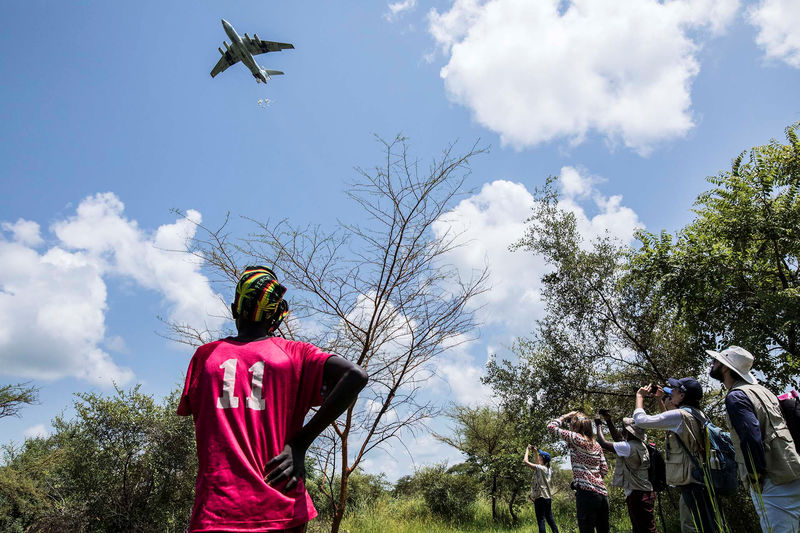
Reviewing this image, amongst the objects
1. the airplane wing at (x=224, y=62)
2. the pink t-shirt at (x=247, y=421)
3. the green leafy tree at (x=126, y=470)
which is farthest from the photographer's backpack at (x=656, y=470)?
the airplane wing at (x=224, y=62)

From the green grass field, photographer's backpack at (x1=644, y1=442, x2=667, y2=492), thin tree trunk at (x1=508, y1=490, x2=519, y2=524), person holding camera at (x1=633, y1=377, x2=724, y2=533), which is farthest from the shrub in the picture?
person holding camera at (x1=633, y1=377, x2=724, y2=533)

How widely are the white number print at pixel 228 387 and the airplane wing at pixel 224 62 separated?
17564 mm

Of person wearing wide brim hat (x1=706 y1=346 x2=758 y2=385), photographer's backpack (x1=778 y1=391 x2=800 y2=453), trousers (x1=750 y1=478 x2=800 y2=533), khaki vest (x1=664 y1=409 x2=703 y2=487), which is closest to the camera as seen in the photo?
trousers (x1=750 y1=478 x2=800 y2=533)

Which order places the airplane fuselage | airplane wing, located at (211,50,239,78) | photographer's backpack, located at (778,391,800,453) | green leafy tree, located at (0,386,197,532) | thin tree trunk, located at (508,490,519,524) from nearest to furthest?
photographer's backpack, located at (778,391,800,453)
green leafy tree, located at (0,386,197,532)
the airplane fuselage
thin tree trunk, located at (508,490,519,524)
airplane wing, located at (211,50,239,78)

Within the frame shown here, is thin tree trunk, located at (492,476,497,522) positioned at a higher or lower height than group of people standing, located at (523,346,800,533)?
lower

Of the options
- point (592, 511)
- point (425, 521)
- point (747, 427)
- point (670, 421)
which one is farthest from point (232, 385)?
point (425, 521)

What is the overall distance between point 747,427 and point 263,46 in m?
18.1

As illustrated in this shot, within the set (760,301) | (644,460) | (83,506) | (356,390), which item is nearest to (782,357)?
(760,301)

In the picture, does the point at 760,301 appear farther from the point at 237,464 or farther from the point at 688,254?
the point at 237,464

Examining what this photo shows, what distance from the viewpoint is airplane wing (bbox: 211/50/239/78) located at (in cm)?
1692

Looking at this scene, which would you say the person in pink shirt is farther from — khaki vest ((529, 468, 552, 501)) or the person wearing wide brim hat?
khaki vest ((529, 468, 552, 501))

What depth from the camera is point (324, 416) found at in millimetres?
1757

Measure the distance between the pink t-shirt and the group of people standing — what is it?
5.83 feet

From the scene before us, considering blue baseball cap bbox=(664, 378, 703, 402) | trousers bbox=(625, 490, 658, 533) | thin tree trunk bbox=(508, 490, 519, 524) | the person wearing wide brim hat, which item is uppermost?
the person wearing wide brim hat
